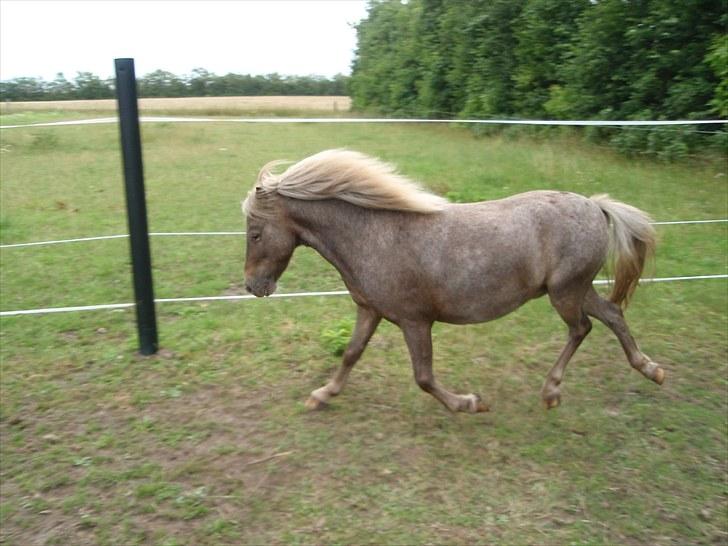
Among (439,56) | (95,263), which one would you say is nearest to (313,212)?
(95,263)

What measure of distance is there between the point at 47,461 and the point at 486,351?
2.85 m

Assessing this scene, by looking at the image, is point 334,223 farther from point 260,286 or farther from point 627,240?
point 627,240

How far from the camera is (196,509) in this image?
3.04 metres

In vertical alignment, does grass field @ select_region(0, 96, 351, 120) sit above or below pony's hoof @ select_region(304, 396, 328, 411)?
above

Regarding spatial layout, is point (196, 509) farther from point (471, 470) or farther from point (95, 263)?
point (95, 263)

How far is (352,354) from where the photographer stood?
A: 3.93 m

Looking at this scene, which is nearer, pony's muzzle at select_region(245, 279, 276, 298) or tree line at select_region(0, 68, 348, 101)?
pony's muzzle at select_region(245, 279, 276, 298)

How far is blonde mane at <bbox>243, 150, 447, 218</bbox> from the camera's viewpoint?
346cm

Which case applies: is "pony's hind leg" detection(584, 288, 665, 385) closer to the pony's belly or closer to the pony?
the pony

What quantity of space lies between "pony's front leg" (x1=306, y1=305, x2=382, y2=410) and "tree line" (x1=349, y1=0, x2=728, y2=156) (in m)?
5.93

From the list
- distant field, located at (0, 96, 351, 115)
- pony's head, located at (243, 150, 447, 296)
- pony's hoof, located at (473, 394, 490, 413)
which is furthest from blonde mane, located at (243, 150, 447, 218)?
distant field, located at (0, 96, 351, 115)

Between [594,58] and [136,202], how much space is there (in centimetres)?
930

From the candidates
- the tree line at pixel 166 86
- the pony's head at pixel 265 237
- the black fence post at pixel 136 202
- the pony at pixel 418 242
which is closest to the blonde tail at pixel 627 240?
the pony at pixel 418 242

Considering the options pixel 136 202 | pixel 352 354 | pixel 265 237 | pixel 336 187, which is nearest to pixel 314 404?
pixel 352 354
